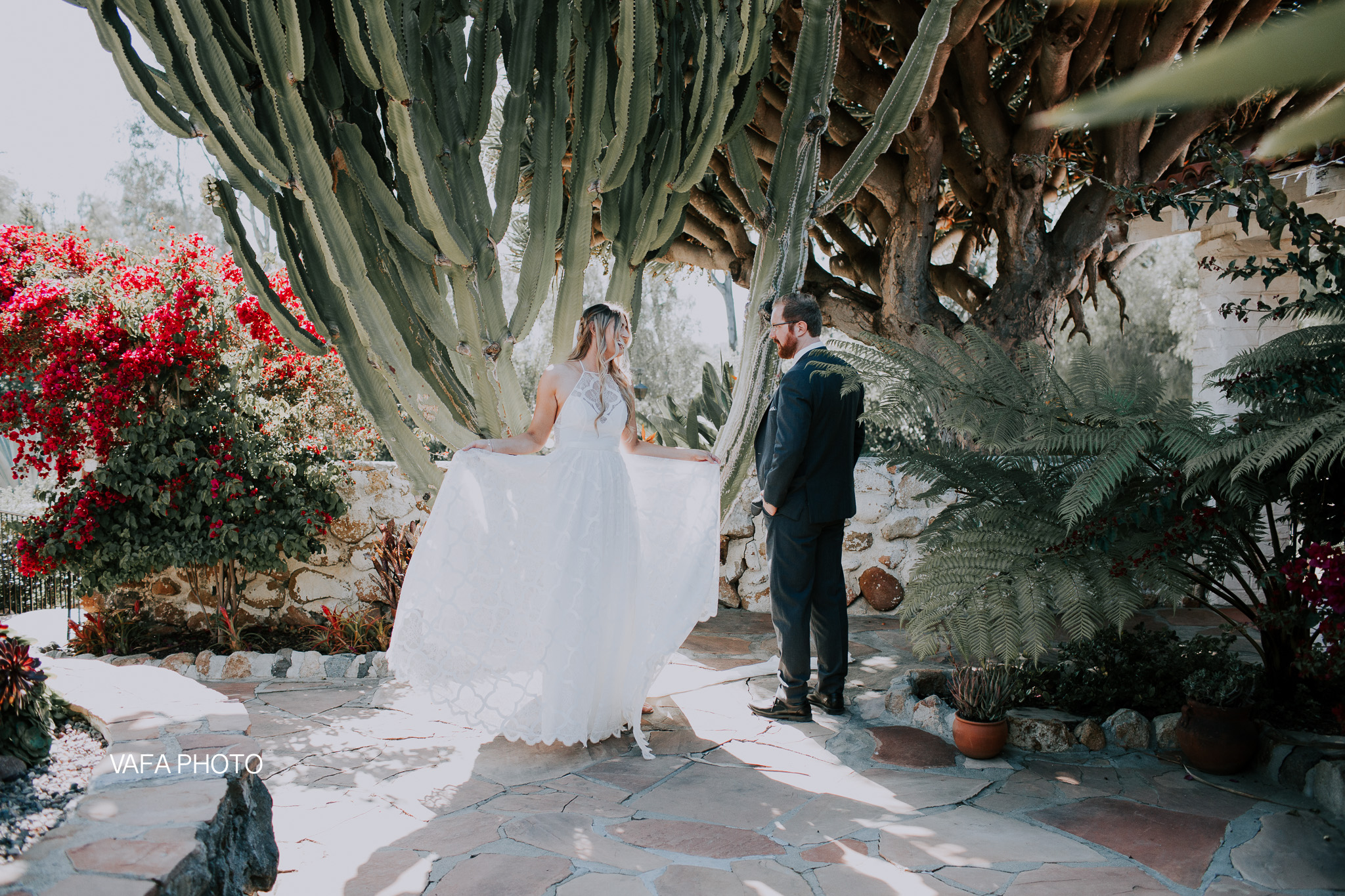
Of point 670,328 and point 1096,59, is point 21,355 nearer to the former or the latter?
point 1096,59

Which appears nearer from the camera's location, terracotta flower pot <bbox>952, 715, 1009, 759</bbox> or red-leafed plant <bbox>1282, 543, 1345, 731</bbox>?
red-leafed plant <bbox>1282, 543, 1345, 731</bbox>

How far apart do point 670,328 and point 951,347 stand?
44.2 feet

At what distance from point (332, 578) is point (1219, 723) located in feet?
15.9

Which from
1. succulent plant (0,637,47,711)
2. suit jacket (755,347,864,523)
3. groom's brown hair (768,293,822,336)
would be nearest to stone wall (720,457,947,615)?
suit jacket (755,347,864,523)

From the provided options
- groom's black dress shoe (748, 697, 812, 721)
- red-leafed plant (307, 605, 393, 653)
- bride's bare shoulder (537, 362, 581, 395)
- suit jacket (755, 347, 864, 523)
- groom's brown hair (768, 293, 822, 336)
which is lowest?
groom's black dress shoe (748, 697, 812, 721)

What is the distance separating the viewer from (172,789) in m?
2.18

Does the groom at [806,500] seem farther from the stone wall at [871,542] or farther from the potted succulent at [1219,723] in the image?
the stone wall at [871,542]

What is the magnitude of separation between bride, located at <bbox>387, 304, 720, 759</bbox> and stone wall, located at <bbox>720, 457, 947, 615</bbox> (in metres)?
2.37

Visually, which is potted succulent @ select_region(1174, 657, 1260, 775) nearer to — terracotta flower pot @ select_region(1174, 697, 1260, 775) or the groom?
terracotta flower pot @ select_region(1174, 697, 1260, 775)

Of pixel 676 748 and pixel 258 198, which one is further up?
pixel 258 198

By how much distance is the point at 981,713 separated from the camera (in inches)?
134

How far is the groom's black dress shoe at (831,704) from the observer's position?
399cm

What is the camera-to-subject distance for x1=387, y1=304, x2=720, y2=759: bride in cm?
341

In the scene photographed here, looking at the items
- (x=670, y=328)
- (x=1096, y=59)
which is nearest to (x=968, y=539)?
(x=1096, y=59)
